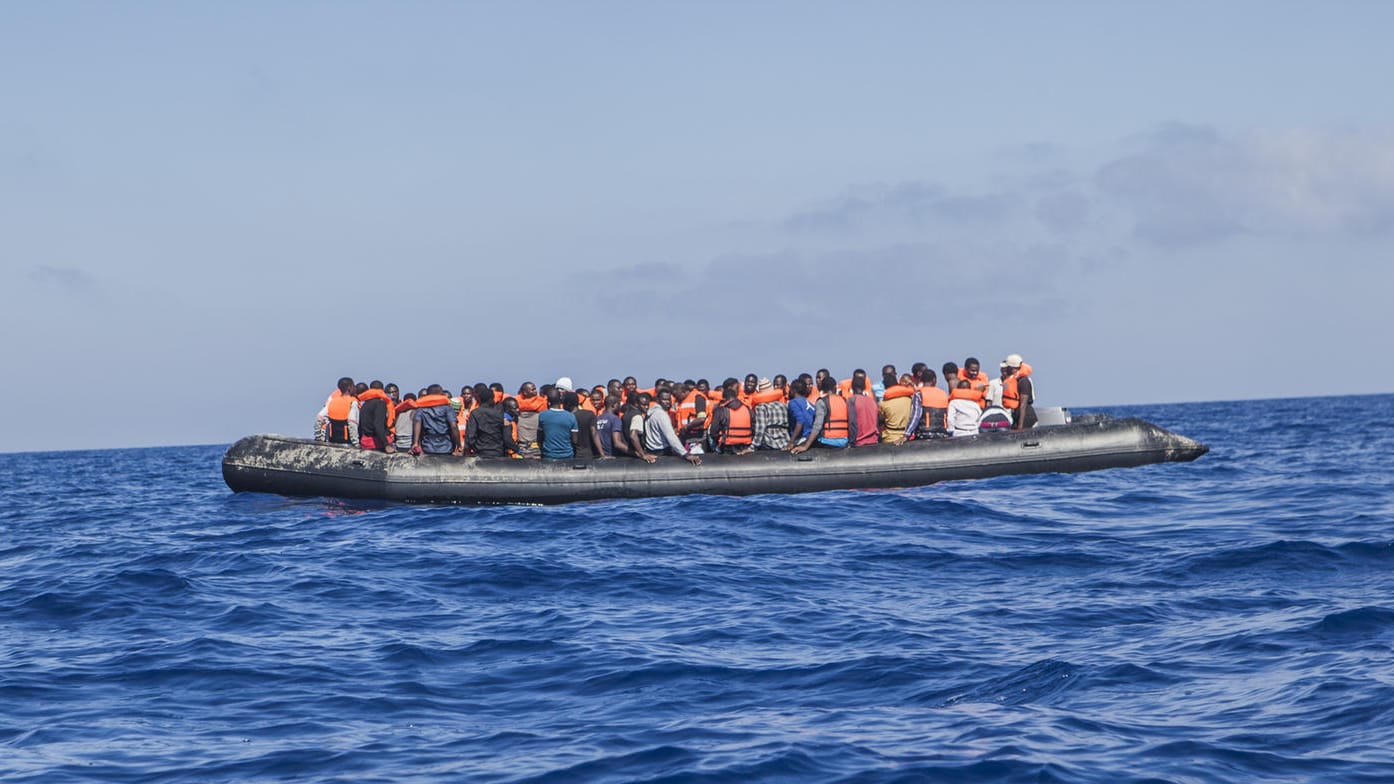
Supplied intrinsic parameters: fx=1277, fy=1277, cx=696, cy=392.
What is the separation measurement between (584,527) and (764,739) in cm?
971

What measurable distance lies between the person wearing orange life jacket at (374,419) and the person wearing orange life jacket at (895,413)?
795 cm

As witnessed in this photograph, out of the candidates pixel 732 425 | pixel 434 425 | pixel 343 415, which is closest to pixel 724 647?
pixel 732 425

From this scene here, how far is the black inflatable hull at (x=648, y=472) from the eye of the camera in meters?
19.5

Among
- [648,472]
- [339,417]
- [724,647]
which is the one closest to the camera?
[724,647]

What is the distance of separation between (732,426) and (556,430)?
2.74 meters

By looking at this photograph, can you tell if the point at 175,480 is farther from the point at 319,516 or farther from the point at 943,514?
the point at 943,514

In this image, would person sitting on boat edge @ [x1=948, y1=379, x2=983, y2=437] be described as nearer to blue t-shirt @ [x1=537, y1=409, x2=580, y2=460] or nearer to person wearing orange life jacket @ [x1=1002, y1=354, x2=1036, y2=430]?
person wearing orange life jacket @ [x1=1002, y1=354, x2=1036, y2=430]

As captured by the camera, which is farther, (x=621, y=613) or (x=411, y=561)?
(x=411, y=561)

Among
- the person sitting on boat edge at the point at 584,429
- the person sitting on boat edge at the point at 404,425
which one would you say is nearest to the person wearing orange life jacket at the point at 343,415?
the person sitting on boat edge at the point at 404,425

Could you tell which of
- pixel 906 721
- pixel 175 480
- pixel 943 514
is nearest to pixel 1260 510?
pixel 943 514

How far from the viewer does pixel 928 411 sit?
68.0 feet

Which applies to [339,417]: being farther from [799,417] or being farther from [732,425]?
[799,417]

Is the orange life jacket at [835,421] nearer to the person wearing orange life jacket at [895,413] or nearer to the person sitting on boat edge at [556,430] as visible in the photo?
the person wearing orange life jacket at [895,413]

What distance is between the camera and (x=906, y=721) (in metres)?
7.52
